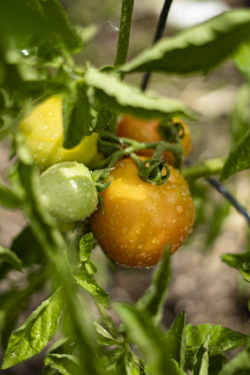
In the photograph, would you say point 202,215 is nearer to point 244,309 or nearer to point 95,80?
point 95,80

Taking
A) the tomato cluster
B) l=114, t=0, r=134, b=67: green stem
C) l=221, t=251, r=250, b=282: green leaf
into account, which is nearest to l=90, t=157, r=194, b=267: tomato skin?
the tomato cluster

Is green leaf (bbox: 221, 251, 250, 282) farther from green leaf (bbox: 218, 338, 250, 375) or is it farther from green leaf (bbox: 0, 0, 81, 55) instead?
green leaf (bbox: 0, 0, 81, 55)

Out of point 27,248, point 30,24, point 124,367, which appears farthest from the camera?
point 27,248

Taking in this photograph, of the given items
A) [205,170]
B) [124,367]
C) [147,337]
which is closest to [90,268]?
[124,367]

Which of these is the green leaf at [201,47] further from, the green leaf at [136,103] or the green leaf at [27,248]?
the green leaf at [27,248]

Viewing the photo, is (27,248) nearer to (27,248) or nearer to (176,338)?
(27,248)

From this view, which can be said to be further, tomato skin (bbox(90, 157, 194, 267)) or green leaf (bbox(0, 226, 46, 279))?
green leaf (bbox(0, 226, 46, 279))
